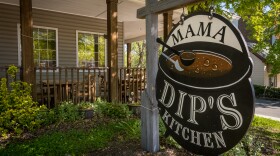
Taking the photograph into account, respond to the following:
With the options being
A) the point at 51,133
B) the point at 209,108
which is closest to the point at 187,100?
the point at 209,108

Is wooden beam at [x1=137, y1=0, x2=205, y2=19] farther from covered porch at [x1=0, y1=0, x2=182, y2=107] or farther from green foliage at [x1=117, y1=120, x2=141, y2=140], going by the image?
covered porch at [x1=0, y1=0, x2=182, y2=107]

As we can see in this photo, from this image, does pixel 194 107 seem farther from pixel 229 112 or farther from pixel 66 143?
pixel 66 143

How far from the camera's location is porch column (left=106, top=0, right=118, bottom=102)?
26.3ft

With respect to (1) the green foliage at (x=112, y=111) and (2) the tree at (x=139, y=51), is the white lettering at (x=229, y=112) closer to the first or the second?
(1) the green foliage at (x=112, y=111)

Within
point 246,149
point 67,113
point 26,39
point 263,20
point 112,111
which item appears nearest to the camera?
point 246,149

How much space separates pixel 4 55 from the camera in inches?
377

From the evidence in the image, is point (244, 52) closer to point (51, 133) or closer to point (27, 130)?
point (51, 133)

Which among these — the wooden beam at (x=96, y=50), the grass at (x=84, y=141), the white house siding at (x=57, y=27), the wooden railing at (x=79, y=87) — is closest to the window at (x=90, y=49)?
the wooden beam at (x=96, y=50)

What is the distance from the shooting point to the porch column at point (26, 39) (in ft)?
21.4

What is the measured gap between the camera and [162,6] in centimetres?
354

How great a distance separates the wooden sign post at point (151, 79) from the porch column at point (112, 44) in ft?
13.4

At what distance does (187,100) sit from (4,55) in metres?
8.63

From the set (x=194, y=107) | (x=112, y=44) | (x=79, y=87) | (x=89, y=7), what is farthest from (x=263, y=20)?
(x=194, y=107)

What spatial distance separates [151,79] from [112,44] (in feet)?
14.7
